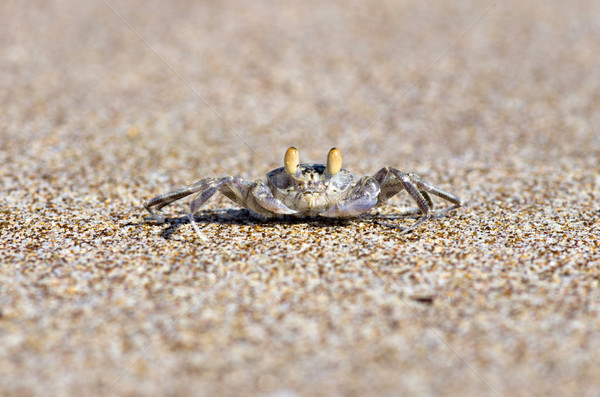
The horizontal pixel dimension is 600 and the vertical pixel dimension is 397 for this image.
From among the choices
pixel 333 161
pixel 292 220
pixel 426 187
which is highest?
pixel 333 161

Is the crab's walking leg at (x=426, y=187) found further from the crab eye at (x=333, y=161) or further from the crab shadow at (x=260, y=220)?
the crab eye at (x=333, y=161)

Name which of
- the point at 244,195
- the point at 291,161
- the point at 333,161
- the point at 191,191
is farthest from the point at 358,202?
the point at 191,191

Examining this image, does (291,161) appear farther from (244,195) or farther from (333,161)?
(244,195)

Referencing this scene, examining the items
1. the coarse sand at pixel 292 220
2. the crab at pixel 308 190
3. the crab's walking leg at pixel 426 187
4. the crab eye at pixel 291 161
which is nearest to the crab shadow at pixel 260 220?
the coarse sand at pixel 292 220

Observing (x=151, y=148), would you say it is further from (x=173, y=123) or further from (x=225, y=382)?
(x=225, y=382)

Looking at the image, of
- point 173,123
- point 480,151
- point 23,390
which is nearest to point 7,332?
point 23,390

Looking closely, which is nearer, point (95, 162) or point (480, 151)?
point (95, 162)
